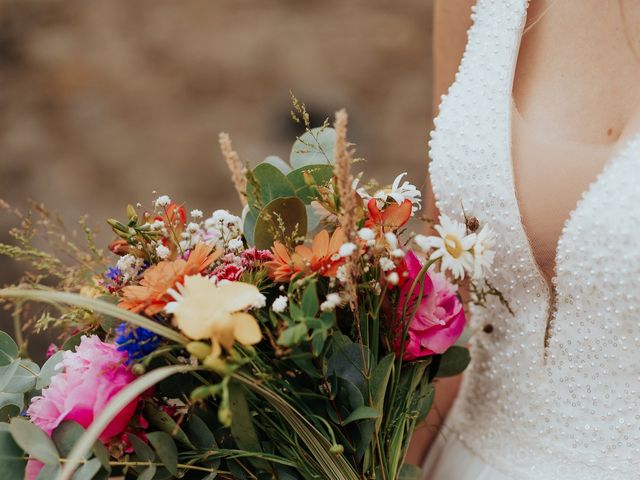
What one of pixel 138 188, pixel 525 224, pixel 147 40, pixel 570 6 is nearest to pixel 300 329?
pixel 525 224

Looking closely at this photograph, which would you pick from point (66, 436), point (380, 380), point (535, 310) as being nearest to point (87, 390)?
point (66, 436)

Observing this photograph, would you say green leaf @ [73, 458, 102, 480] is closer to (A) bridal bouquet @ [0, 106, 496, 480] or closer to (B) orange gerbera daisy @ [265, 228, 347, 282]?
(A) bridal bouquet @ [0, 106, 496, 480]

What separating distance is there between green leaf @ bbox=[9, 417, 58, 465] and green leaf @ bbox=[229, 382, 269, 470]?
0.15m

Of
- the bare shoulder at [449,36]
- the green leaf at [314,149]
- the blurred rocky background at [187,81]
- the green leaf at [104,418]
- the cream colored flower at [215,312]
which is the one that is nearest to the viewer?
the green leaf at [104,418]

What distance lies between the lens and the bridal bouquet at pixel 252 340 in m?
0.62

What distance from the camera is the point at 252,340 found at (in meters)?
0.57

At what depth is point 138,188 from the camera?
3.93 m

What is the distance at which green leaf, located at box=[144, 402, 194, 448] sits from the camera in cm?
66

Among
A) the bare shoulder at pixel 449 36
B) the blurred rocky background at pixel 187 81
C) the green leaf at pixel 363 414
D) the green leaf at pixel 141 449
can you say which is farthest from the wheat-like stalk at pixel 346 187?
the blurred rocky background at pixel 187 81

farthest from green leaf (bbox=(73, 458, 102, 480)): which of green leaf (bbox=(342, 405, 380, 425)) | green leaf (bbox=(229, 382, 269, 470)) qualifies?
green leaf (bbox=(342, 405, 380, 425))

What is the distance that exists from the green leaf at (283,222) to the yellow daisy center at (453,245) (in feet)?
0.45

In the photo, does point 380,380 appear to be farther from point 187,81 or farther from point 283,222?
point 187,81

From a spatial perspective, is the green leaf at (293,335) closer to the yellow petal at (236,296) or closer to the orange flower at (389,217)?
the yellow petal at (236,296)

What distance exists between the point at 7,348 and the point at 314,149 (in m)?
0.37
